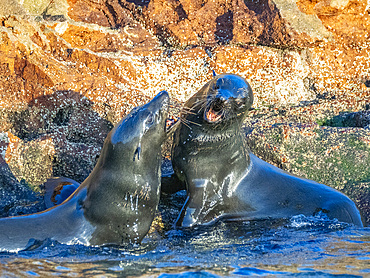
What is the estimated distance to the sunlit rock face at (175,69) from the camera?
6.95m

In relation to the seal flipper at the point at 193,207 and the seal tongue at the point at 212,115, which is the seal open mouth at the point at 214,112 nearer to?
the seal tongue at the point at 212,115

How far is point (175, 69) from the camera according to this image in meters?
7.94

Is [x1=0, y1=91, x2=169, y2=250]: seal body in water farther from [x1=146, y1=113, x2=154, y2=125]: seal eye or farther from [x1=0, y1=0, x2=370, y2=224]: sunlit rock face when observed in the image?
[x1=0, y1=0, x2=370, y2=224]: sunlit rock face

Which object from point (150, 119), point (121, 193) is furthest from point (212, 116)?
point (121, 193)

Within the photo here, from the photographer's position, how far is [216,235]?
541cm

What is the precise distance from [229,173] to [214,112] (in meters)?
0.79

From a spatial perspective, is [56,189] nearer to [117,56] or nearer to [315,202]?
[117,56]

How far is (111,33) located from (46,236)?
4.18 meters

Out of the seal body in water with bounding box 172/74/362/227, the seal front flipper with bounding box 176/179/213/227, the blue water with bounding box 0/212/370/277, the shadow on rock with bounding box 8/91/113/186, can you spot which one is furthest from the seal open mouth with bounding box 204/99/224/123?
the shadow on rock with bounding box 8/91/113/186

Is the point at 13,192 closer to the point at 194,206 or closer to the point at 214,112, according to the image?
the point at 194,206

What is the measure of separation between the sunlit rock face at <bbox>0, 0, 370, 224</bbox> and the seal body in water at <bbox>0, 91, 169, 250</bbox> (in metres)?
1.55

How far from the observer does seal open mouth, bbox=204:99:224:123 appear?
5980mm

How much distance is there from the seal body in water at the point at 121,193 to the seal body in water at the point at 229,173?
Result: 2.85 ft

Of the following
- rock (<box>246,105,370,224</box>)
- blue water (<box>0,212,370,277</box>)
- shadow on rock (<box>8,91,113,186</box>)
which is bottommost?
blue water (<box>0,212,370,277</box>)
